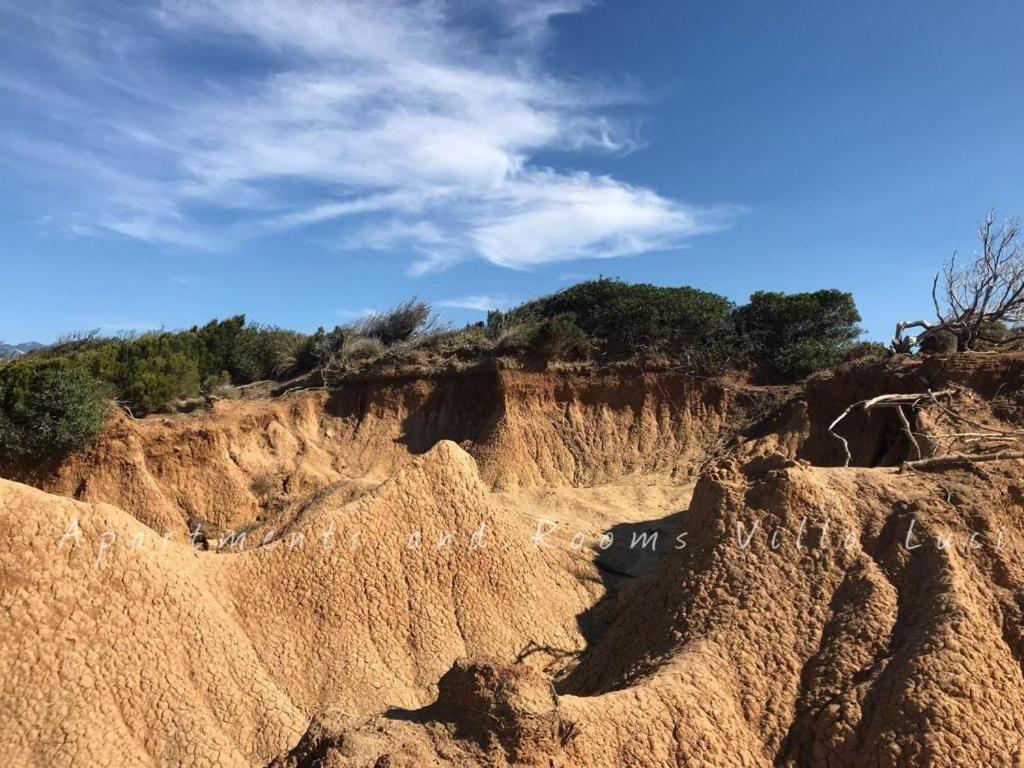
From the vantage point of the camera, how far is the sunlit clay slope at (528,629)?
575 centimetres

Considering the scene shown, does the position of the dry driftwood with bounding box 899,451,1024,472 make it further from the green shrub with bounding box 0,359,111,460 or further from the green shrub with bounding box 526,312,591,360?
the green shrub with bounding box 0,359,111,460

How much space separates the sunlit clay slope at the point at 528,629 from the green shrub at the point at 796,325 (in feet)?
34.9

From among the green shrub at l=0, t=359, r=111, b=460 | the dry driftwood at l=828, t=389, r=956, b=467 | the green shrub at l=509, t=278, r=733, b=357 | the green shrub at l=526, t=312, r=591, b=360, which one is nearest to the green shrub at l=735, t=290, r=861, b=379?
the green shrub at l=509, t=278, r=733, b=357

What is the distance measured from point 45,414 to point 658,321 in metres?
16.0

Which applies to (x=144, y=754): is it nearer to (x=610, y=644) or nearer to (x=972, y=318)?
(x=610, y=644)

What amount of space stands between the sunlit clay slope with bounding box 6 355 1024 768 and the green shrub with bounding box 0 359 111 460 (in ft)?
22.7

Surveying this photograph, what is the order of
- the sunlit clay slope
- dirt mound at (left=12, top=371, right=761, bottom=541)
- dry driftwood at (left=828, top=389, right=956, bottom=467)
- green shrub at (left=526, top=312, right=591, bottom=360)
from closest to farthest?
the sunlit clay slope
dry driftwood at (left=828, top=389, right=956, bottom=467)
dirt mound at (left=12, top=371, right=761, bottom=541)
green shrub at (left=526, top=312, right=591, bottom=360)

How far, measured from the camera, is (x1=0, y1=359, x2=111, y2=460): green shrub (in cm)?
1641

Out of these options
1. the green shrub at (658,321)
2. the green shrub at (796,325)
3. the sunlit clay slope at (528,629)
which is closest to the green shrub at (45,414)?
the sunlit clay slope at (528,629)

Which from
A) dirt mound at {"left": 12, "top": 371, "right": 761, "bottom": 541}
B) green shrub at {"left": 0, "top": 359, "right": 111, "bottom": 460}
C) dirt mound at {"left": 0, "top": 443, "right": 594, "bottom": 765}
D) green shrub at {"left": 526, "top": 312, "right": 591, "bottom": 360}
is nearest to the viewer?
dirt mound at {"left": 0, "top": 443, "right": 594, "bottom": 765}

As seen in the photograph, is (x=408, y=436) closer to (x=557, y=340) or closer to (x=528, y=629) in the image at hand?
(x=557, y=340)

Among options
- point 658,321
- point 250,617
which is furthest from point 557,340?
point 250,617

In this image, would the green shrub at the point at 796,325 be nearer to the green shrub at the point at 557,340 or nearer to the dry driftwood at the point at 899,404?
the green shrub at the point at 557,340

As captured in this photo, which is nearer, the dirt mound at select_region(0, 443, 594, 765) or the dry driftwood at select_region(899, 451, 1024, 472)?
the dirt mound at select_region(0, 443, 594, 765)
